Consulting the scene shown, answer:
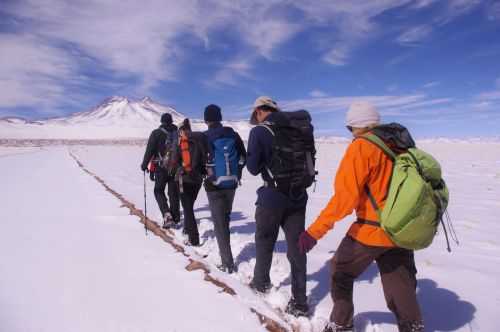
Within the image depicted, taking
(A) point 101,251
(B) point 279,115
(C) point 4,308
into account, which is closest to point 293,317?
(B) point 279,115

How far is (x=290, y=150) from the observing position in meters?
3.53

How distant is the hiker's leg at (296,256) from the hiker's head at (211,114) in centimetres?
170

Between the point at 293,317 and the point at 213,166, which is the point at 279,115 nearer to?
the point at 213,166

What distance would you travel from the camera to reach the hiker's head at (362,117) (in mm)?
2732

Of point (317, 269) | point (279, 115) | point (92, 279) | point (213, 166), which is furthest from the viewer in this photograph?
point (317, 269)

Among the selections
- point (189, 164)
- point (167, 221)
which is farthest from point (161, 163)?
point (189, 164)

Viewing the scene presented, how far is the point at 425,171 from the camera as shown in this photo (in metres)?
2.54

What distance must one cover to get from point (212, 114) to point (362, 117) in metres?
2.45

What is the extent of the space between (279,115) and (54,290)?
2.97 m

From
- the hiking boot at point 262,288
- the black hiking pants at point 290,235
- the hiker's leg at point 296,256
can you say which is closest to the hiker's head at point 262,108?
the black hiking pants at point 290,235

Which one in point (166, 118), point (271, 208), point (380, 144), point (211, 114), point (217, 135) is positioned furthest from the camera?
point (166, 118)

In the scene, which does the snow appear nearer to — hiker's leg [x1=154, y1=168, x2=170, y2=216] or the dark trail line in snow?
the dark trail line in snow

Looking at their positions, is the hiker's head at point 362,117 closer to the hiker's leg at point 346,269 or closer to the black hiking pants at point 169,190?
the hiker's leg at point 346,269

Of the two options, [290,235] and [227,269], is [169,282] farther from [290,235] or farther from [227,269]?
[290,235]
